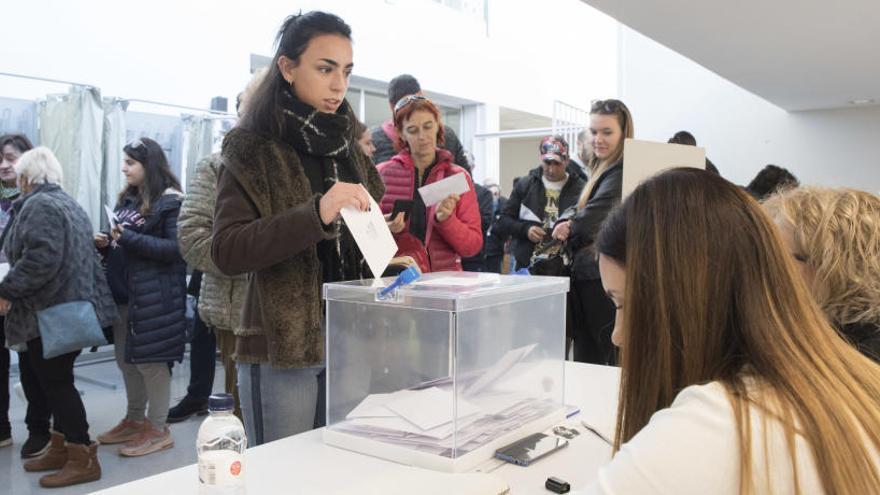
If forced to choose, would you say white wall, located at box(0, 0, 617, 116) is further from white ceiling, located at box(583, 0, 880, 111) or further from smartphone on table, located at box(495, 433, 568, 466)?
smartphone on table, located at box(495, 433, 568, 466)

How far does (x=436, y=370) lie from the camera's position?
1.32 metres

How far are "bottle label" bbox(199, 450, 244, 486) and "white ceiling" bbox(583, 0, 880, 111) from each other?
2.81 metres

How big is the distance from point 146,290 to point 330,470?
2.40 meters

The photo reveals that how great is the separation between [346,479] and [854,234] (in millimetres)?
1092

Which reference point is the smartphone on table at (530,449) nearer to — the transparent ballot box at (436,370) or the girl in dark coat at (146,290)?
the transparent ballot box at (436,370)

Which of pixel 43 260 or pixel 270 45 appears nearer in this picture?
pixel 43 260

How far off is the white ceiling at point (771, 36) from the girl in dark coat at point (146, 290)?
2.25 m

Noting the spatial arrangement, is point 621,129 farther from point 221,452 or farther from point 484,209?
point 221,452

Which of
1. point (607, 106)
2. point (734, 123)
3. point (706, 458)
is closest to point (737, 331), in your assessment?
point (706, 458)

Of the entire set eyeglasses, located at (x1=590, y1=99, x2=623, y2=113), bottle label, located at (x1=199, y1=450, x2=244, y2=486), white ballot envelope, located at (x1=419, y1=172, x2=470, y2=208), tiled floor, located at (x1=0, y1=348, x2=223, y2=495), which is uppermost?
eyeglasses, located at (x1=590, y1=99, x2=623, y2=113)

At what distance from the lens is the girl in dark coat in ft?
10.8

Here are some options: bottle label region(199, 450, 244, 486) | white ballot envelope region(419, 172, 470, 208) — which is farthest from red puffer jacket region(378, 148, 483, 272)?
bottle label region(199, 450, 244, 486)

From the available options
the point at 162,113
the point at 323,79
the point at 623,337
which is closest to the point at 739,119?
the point at 162,113

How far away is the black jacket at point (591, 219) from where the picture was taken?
2965 mm
